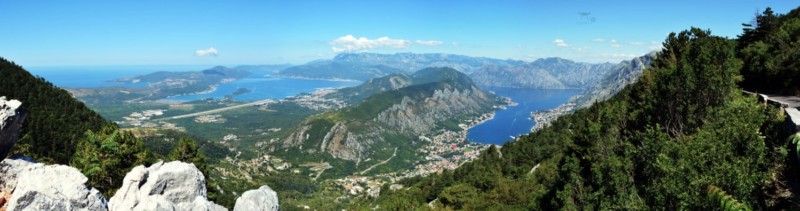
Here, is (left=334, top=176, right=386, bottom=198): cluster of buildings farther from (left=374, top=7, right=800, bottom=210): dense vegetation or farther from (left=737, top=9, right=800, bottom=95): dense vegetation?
(left=737, top=9, right=800, bottom=95): dense vegetation

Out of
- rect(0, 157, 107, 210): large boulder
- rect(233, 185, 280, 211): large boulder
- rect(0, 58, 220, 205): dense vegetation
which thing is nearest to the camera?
rect(0, 157, 107, 210): large boulder

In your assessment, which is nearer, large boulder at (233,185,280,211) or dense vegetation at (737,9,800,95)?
large boulder at (233,185,280,211)

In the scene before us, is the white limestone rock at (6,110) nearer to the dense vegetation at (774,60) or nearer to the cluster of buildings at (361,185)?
the dense vegetation at (774,60)

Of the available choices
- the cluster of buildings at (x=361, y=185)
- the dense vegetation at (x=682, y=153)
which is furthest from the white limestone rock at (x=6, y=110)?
the cluster of buildings at (x=361, y=185)

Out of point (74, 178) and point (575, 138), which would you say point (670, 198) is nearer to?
point (575, 138)

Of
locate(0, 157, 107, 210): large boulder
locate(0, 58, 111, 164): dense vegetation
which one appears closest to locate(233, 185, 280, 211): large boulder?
locate(0, 157, 107, 210): large boulder

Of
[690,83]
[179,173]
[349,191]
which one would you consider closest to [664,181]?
[690,83]

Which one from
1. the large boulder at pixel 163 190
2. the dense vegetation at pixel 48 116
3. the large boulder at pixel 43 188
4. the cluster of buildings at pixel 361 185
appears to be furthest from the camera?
the cluster of buildings at pixel 361 185
